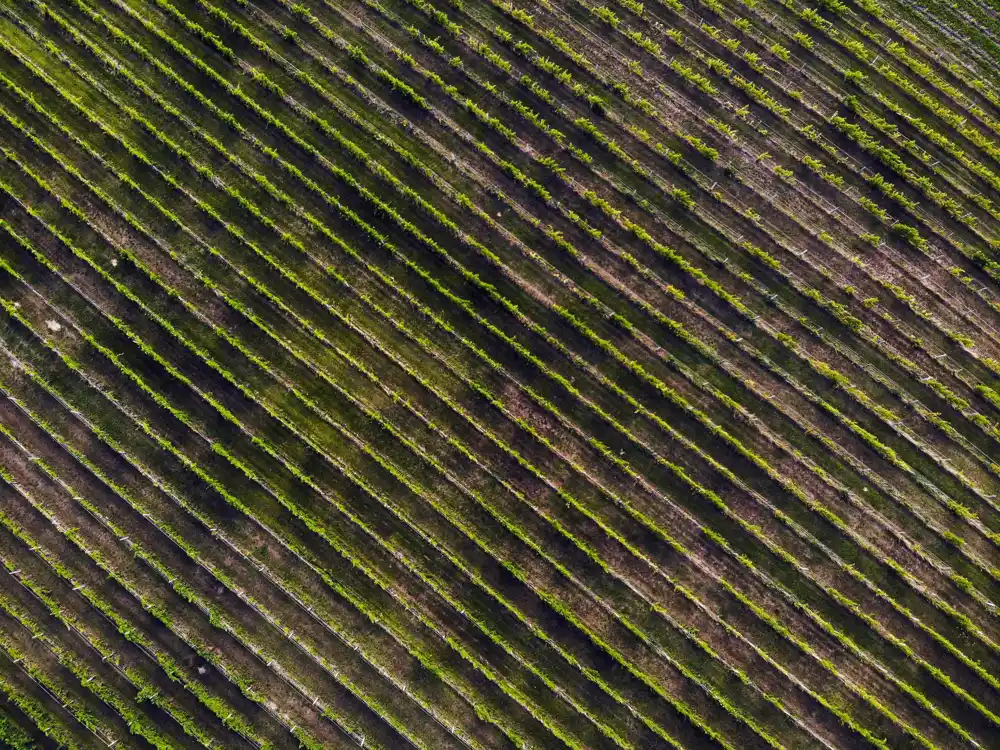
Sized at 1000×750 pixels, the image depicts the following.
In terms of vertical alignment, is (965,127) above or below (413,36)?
above

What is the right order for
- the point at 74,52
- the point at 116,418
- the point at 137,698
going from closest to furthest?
the point at 137,698 → the point at 116,418 → the point at 74,52

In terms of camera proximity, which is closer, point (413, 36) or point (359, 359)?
point (359, 359)

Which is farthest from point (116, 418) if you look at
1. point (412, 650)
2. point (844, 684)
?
point (844, 684)

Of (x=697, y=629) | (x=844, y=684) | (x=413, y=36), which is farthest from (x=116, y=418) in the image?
(x=844, y=684)

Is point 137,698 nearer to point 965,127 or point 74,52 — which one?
point 74,52

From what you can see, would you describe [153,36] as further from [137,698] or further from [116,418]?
[137,698]

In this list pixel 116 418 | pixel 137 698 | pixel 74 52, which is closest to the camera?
pixel 137 698

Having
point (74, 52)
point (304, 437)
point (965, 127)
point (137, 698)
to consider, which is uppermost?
point (965, 127)
